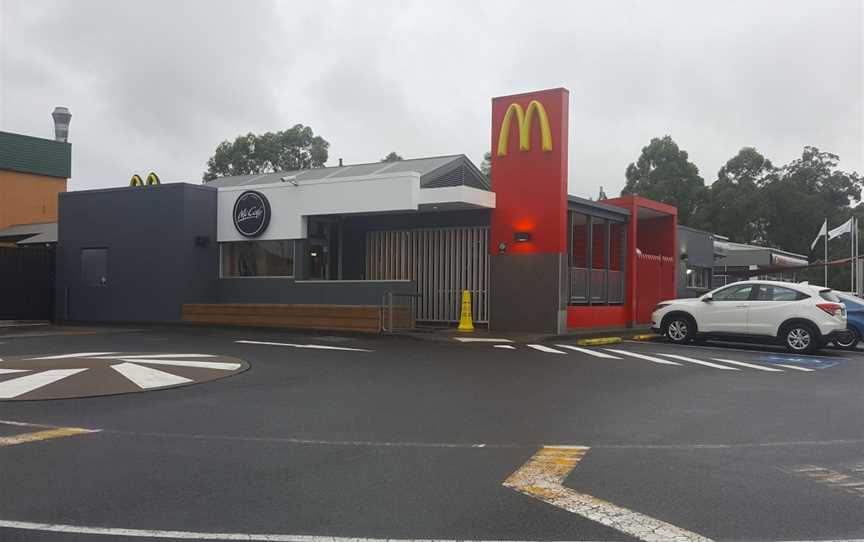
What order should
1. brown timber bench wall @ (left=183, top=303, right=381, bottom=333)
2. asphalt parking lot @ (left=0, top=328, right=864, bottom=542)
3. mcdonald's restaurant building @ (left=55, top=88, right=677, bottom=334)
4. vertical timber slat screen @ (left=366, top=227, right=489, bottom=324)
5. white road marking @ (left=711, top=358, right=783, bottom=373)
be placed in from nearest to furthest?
1. asphalt parking lot @ (left=0, top=328, right=864, bottom=542)
2. white road marking @ (left=711, top=358, right=783, bottom=373)
3. brown timber bench wall @ (left=183, top=303, right=381, bottom=333)
4. mcdonald's restaurant building @ (left=55, top=88, right=677, bottom=334)
5. vertical timber slat screen @ (left=366, top=227, right=489, bottom=324)

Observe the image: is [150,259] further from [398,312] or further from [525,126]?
[525,126]

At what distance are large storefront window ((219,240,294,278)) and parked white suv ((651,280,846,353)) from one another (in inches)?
442

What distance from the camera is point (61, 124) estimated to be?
3678 centimetres

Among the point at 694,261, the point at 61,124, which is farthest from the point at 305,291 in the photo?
the point at 61,124

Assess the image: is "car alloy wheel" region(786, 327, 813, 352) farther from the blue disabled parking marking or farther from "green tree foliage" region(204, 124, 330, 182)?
"green tree foliage" region(204, 124, 330, 182)

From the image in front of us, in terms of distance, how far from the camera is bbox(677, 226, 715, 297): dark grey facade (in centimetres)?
2784

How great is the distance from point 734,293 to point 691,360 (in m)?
3.67

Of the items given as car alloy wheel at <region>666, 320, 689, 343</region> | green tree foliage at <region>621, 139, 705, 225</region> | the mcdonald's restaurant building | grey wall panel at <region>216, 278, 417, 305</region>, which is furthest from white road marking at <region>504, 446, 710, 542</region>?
green tree foliage at <region>621, 139, 705, 225</region>

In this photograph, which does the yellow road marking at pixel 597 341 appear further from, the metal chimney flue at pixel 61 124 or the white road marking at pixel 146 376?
the metal chimney flue at pixel 61 124

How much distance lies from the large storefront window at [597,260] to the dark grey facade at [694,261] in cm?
449

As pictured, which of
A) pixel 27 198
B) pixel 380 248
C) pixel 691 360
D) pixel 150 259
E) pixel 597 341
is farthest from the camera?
pixel 27 198

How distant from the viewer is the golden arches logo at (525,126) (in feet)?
62.1

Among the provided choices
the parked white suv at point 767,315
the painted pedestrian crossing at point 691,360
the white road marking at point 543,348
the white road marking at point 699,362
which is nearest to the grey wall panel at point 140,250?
the painted pedestrian crossing at point 691,360

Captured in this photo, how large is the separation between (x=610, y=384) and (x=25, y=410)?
24.6 feet
